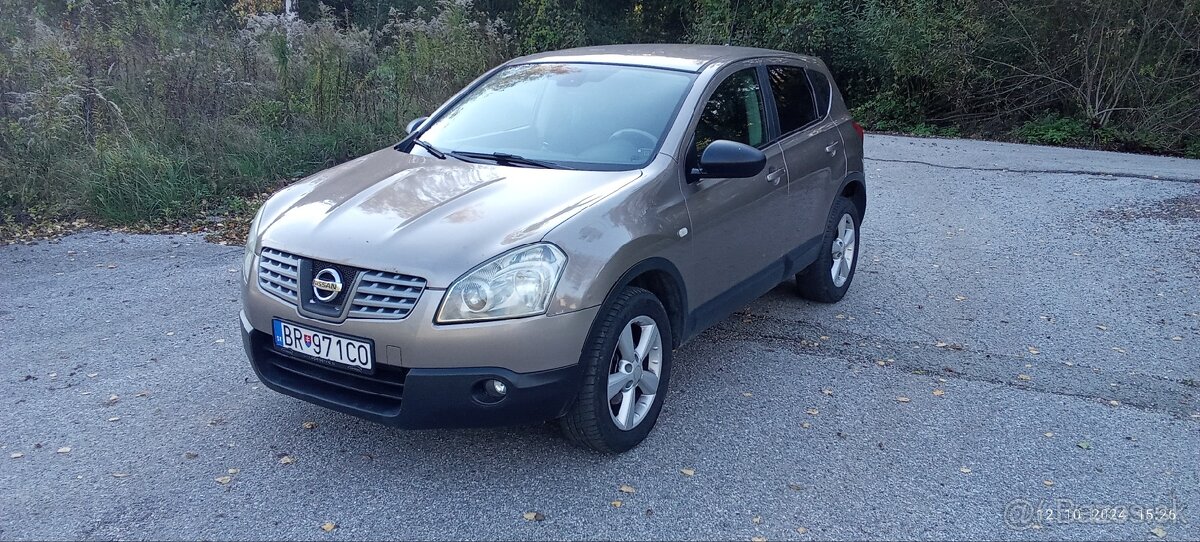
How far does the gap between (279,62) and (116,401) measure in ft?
23.0

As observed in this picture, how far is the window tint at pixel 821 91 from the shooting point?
20.7 ft

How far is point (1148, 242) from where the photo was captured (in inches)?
329

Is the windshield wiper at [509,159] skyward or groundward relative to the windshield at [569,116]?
groundward

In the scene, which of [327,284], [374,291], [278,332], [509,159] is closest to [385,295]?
[374,291]

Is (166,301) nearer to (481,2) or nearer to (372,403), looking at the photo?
(372,403)

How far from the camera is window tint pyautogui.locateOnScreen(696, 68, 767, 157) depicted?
486cm

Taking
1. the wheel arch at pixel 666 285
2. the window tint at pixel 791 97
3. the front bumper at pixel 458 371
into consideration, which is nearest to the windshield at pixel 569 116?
the wheel arch at pixel 666 285

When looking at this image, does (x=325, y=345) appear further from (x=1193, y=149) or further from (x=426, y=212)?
(x=1193, y=149)

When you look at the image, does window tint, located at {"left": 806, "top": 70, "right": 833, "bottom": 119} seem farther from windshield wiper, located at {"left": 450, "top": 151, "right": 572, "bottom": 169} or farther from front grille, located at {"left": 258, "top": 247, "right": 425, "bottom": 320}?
front grille, located at {"left": 258, "top": 247, "right": 425, "bottom": 320}

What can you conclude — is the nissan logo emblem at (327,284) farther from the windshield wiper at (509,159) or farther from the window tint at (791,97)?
the window tint at (791,97)

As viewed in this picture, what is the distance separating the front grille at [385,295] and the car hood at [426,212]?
4cm

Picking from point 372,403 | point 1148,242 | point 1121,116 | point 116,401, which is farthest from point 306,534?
point 1121,116

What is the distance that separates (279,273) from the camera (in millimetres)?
3969
